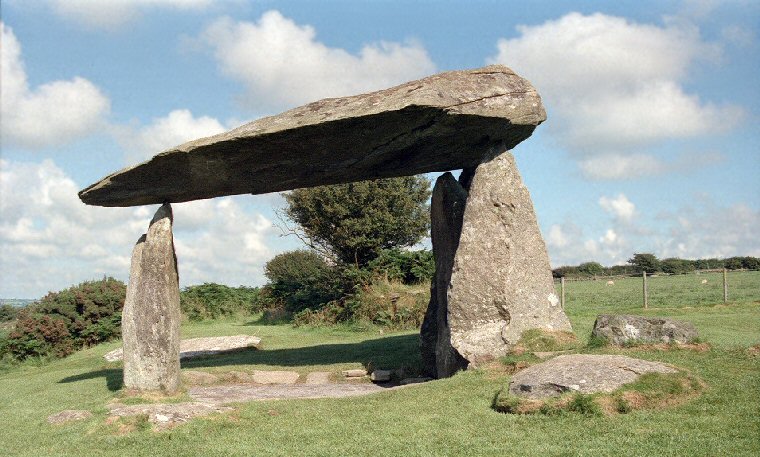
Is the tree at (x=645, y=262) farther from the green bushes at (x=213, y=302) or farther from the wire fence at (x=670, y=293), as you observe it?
the green bushes at (x=213, y=302)

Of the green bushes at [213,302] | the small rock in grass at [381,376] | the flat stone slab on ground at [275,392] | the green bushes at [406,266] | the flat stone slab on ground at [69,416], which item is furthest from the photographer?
the green bushes at [213,302]

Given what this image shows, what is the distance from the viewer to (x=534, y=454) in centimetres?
816

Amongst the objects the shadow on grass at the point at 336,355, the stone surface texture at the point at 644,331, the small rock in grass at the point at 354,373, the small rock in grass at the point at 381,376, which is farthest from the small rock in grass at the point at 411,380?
the stone surface texture at the point at 644,331

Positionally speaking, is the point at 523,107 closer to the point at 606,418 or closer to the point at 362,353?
the point at 606,418

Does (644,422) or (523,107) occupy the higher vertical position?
(523,107)

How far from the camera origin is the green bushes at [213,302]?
36.2 m

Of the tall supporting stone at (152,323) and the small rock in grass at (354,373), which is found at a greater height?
the tall supporting stone at (152,323)

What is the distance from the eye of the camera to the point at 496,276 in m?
13.7

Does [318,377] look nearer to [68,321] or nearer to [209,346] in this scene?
[209,346]

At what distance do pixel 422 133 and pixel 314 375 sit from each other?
661cm

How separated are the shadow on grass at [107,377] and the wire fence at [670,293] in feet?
52.2

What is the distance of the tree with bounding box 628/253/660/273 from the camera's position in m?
60.1

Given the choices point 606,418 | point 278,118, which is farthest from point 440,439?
point 278,118

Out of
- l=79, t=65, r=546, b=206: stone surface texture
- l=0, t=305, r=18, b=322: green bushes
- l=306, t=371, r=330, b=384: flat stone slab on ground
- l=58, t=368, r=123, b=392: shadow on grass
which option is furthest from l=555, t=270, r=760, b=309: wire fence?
l=0, t=305, r=18, b=322: green bushes
